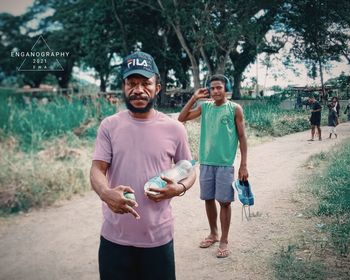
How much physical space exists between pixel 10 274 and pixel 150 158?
2379 millimetres

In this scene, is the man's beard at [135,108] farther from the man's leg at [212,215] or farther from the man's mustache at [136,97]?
the man's leg at [212,215]

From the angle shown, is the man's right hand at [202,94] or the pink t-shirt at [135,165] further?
the man's right hand at [202,94]

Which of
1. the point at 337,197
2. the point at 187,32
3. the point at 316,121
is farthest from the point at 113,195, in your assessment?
the point at 187,32

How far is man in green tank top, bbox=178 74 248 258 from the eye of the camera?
3342 millimetres

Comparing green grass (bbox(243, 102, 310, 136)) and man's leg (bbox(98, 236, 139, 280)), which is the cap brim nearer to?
man's leg (bbox(98, 236, 139, 280))

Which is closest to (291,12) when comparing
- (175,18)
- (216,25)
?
(216,25)

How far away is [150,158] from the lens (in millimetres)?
1746

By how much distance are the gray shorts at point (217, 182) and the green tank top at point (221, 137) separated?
0.06 m

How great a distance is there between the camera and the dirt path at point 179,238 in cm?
314

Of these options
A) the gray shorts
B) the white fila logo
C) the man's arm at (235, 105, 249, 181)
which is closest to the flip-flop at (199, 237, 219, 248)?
the gray shorts

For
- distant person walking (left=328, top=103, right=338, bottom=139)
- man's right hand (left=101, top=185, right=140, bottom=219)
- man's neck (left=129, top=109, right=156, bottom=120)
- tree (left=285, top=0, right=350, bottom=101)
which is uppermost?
tree (left=285, top=0, right=350, bottom=101)

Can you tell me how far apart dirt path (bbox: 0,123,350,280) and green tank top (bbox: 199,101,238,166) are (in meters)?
0.97

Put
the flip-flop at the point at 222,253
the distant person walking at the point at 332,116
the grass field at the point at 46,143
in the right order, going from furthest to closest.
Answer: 1. the grass field at the point at 46,143
2. the distant person walking at the point at 332,116
3. the flip-flop at the point at 222,253

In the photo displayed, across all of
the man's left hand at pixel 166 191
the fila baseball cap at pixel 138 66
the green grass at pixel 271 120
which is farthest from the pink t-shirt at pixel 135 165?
the green grass at pixel 271 120
